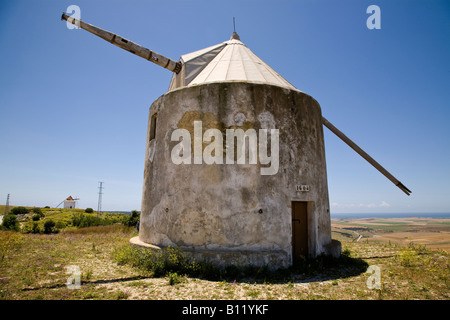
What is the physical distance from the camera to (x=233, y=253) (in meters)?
6.24

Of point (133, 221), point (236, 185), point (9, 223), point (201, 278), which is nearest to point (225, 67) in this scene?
point (236, 185)

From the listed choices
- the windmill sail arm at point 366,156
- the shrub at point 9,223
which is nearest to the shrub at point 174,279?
the windmill sail arm at point 366,156

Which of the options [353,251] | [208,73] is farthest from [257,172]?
[353,251]

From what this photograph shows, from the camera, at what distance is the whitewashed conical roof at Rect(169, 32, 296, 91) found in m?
8.54

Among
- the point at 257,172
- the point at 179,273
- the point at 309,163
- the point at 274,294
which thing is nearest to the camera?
the point at 274,294

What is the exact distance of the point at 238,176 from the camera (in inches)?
267

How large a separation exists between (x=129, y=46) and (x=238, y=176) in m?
6.96

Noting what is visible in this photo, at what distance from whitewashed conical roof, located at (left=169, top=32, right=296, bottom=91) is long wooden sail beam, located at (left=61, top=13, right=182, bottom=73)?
473mm

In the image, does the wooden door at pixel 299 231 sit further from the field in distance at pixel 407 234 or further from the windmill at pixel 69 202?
the windmill at pixel 69 202

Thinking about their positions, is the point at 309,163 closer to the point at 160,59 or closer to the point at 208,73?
the point at 208,73

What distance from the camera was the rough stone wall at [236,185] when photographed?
21.5 ft

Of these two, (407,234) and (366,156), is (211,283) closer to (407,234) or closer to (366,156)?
(366,156)

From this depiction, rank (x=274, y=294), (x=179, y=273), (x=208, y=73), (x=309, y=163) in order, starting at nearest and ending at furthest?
1. (x=274, y=294)
2. (x=179, y=273)
3. (x=309, y=163)
4. (x=208, y=73)
